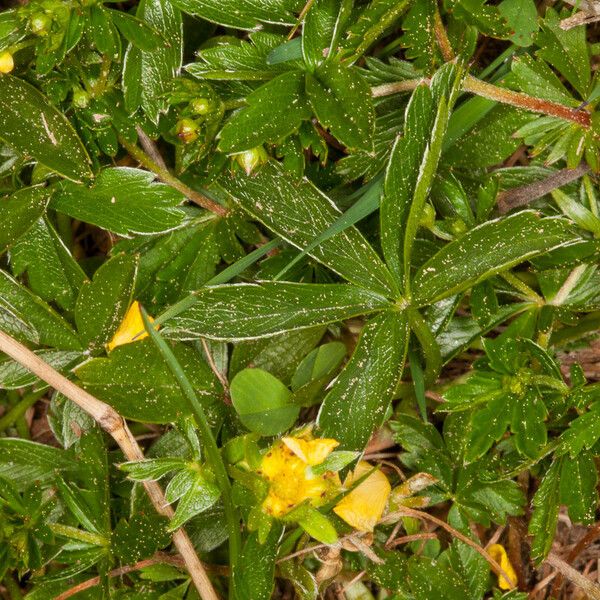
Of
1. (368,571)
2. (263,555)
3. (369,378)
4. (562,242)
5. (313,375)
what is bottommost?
(368,571)

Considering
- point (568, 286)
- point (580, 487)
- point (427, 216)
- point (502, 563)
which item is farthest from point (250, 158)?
point (502, 563)

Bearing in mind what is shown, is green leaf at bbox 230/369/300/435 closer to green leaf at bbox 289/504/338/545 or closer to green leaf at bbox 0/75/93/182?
green leaf at bbox 289/504/338/545

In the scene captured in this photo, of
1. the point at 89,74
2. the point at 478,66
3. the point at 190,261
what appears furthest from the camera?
the point at 478,66

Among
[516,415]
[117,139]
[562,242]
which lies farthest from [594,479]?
[117,139]

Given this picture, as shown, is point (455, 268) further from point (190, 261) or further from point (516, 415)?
point (190, 261)

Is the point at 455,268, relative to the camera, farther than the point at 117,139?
No

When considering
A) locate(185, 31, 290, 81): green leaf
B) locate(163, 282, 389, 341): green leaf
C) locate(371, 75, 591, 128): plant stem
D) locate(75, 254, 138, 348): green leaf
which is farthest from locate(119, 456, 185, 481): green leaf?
locate(371, 75, 591, 128): plant stem
